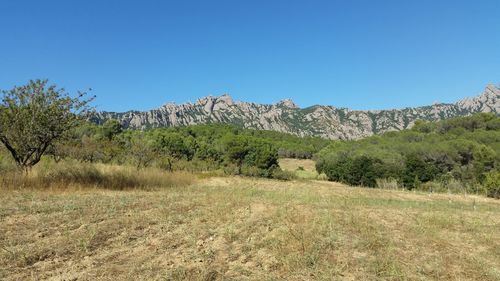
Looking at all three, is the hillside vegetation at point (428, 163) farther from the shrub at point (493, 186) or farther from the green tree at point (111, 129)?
the green tree at point (111, 129)

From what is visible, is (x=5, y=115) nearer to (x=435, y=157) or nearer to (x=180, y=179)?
(x=180, y=179)

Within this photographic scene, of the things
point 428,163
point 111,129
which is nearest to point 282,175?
point 428,163

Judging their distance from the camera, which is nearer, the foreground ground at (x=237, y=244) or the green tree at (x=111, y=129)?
the foreground ground at (x=237, y=244)

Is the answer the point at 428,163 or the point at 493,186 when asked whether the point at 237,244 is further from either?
the point at 428,163

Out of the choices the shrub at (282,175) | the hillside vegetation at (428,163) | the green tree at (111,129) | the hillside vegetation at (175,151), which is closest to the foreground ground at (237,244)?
the hillside vegetation at (175,151)

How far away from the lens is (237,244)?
582cm

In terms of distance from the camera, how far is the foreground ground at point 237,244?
4.73 metres

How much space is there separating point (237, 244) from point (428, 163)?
51.8 metres

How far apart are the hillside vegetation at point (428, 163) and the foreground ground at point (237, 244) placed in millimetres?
34800

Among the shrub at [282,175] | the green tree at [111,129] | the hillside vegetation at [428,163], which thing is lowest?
the shrub at [282,175]

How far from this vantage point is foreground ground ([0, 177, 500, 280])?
473 cm

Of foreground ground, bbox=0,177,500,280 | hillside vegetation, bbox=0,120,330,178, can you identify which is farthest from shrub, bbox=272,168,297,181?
foreground ground, bbox=0,177,500,280

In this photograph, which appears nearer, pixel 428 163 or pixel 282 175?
pixel 428 163

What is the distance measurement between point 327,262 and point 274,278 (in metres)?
0.89
